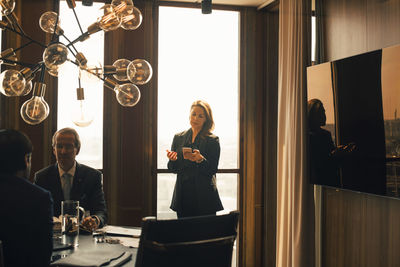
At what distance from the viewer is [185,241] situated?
1485mm

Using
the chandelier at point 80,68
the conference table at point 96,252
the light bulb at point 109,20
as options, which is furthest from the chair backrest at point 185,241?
the light bulb at point 109,20

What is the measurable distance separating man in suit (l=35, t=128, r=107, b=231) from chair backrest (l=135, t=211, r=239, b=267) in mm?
1238

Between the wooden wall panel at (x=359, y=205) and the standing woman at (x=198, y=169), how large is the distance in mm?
964

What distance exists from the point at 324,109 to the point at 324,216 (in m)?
0.87

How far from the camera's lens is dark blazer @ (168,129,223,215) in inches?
147

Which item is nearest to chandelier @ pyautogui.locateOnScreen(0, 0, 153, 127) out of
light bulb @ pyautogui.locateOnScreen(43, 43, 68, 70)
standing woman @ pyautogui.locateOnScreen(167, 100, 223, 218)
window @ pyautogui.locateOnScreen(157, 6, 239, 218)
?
light bulb @ pyautogui.locateOnScreen(43, 43, 68, 70)

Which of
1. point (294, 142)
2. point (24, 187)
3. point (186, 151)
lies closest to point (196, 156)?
point (186, 151)

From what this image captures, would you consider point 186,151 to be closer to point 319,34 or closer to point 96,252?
point 319,34

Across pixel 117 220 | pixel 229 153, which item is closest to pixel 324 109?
pixel 229 153

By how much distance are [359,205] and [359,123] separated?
23.3 inches

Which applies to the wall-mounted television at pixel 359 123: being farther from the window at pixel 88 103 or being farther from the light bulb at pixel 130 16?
the window at pixel 88 103

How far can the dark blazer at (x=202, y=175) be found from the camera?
3.74 meters

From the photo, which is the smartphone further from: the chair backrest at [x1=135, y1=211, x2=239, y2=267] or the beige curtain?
the chair backrest at [x1=135, y1=211, x2=239, y2=267]

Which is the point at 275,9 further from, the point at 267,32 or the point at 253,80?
the point at 253,80
